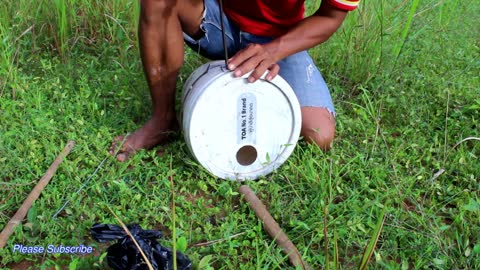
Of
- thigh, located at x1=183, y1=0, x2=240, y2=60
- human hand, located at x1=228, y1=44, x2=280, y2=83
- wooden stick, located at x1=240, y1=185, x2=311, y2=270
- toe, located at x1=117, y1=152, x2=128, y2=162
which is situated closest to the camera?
wooden stick, located at x1=240, y1=185, x2=311, y2=270

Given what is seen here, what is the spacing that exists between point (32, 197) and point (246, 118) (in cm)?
88

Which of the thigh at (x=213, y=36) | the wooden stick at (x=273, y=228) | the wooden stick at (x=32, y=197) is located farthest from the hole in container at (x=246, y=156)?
the wooden stick at (x=32, y=197)

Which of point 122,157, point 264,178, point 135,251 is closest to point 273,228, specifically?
point 264,178

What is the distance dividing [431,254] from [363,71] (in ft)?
4.47

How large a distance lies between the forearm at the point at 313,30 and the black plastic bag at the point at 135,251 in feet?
3.24

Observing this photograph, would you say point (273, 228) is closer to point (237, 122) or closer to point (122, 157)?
point (237, 122)

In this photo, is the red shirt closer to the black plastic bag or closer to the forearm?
the forearm

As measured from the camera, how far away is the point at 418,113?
2.67 meters

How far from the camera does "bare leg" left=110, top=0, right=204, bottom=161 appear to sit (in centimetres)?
219

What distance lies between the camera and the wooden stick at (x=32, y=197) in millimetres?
1746

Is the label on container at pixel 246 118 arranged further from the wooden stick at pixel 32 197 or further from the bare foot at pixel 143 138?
the wooden stick at pixel 32 197

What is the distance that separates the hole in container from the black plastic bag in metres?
0.60

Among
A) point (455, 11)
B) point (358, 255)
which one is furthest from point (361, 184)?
point (455, 11)

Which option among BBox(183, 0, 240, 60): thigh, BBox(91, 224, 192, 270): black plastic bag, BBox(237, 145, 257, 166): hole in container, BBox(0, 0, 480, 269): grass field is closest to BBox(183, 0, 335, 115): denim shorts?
BBox(183, 0, 240, 60): thigh
